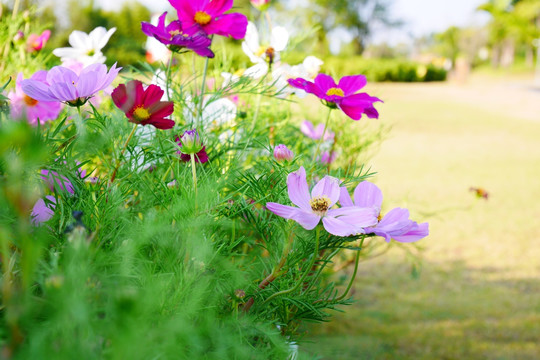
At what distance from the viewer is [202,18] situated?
0.50 metres

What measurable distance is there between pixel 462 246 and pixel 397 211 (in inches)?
113

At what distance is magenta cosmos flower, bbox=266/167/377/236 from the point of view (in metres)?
0.35

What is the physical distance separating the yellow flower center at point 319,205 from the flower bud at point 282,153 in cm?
8

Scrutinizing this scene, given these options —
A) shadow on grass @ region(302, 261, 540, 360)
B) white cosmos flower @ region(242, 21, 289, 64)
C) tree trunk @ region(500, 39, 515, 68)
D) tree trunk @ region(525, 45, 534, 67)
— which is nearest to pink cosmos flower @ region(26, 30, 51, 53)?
white cosmos flower @ region(242, 21, 289, 64)

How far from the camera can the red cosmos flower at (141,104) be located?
1.37 feet

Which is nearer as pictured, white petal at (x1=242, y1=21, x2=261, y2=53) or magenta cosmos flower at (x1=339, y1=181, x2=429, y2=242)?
magenta cosmos flower at (x1=339, y1=181, x2=429, y2=242)

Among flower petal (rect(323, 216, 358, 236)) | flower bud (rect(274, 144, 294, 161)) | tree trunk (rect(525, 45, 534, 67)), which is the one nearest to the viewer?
flower petal (rect(323, 216, 358, 236))

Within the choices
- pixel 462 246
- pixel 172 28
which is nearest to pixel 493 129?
pixel 462 246

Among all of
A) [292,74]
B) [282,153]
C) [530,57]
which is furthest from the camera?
[530,57]

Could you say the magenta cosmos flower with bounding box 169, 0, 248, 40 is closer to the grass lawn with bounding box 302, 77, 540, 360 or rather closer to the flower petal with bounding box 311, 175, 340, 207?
the flower petal with bounding box 311, 175, 340, 207

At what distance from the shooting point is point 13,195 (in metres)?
0.20

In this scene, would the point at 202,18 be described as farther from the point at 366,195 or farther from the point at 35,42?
the point at 35,42

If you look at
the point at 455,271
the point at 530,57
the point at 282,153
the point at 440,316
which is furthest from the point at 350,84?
the point at 530,57

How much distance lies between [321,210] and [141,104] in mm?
182
